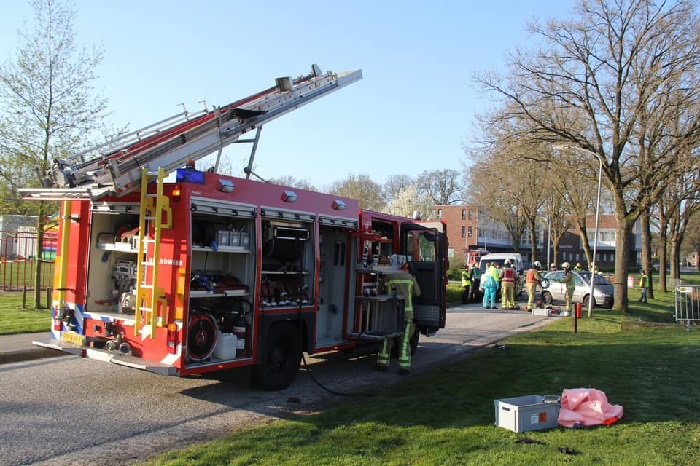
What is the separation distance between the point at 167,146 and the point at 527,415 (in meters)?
5.25

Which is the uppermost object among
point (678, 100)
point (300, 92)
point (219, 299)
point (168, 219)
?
point (678, 100)

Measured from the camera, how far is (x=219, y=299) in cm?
764

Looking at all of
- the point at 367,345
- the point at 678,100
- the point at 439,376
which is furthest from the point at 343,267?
the point at 678,100

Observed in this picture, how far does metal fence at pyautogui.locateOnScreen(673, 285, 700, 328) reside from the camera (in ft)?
59.0

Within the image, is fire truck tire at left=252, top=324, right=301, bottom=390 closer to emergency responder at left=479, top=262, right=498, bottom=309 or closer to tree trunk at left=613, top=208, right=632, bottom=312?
emergency responder at left=479, top=262, right=498, bottom=309

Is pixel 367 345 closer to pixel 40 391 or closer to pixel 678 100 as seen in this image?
pixel 40 391

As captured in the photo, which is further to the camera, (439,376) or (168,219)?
(439,376)

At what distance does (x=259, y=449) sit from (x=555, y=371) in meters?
5.57

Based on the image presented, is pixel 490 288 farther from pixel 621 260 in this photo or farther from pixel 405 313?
pixel 405 313

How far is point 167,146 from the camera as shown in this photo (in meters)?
7.56

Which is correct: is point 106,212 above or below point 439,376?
above

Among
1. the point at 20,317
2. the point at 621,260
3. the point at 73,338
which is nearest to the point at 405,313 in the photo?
the point at 73,338

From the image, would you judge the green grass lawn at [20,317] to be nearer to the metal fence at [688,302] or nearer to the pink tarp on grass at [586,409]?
the pink tarp on grass at [586,409]

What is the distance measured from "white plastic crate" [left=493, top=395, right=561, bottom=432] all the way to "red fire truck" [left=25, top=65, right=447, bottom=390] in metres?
3.20
